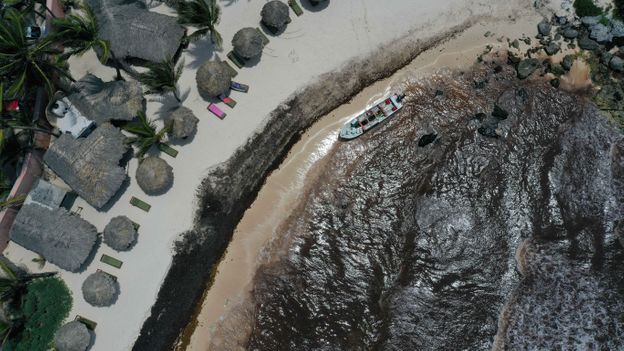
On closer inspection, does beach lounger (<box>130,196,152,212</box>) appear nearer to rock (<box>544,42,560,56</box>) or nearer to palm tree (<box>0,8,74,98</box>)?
palm tree (<box>0,8,74,98</box>)

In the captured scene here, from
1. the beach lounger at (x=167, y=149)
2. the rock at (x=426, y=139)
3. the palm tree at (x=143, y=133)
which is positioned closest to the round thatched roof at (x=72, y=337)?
the palm tree at (x=143, y=133)

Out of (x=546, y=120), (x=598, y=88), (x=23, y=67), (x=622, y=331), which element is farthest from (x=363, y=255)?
(x=23, y=67)

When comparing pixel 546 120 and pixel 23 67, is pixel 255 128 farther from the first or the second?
pixel 546 120

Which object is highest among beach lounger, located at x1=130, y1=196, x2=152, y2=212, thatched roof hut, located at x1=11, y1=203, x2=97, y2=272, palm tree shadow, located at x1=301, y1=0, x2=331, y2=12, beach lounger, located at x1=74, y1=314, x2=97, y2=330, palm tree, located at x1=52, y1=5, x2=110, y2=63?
palm tree shadow, located at x1=301, y1=0, x2=331, y2=12

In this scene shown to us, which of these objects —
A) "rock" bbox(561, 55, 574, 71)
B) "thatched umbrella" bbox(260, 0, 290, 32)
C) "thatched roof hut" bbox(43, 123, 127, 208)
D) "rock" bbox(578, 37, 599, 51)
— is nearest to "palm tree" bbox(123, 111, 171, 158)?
"thatched roof hut" bbox(43, 123, 127, 208)

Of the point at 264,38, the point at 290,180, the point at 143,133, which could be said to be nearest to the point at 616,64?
the point at 290,180

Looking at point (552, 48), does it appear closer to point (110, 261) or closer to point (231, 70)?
point (231, 70)

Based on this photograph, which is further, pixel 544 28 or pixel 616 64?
pixel 544 28
